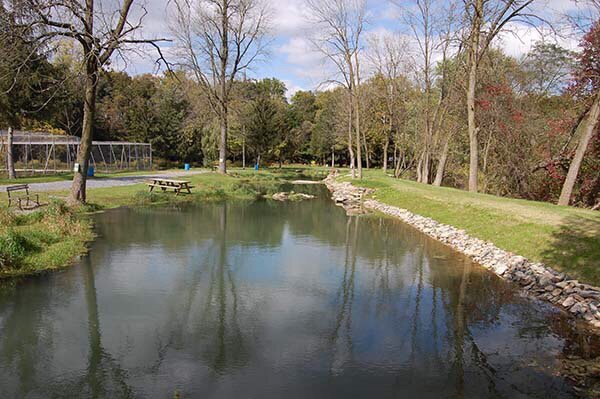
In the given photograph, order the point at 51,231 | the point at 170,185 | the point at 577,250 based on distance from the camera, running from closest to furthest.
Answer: the point at 577,250 → the point at 51,231 → the point at 170,185

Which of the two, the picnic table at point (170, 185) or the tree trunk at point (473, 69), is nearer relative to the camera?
the tree trunk at point (473, 69)

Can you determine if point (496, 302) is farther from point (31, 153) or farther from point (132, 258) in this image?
point (31, 153)

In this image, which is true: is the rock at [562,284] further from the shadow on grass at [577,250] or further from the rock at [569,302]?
the rock at [569,302]

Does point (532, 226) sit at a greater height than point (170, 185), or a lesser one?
greater

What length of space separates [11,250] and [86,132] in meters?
7.97

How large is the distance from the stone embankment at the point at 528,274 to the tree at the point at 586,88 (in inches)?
198

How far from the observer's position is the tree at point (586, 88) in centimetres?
1591

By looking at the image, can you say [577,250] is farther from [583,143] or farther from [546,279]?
[583,143]

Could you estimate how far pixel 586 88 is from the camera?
1884 cm

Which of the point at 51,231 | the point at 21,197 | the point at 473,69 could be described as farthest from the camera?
the point at 473,69

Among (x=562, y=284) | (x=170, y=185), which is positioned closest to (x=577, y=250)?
(x=562, y=284)

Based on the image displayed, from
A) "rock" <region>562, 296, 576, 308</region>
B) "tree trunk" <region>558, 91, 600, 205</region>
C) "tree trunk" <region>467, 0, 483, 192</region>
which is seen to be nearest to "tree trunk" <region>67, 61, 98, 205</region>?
"rock" <region>562, 296, 576, 308</region>

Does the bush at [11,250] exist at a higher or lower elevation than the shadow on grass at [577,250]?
lower

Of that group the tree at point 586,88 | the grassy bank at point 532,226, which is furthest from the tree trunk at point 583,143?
the grassy bank at point 532,226
